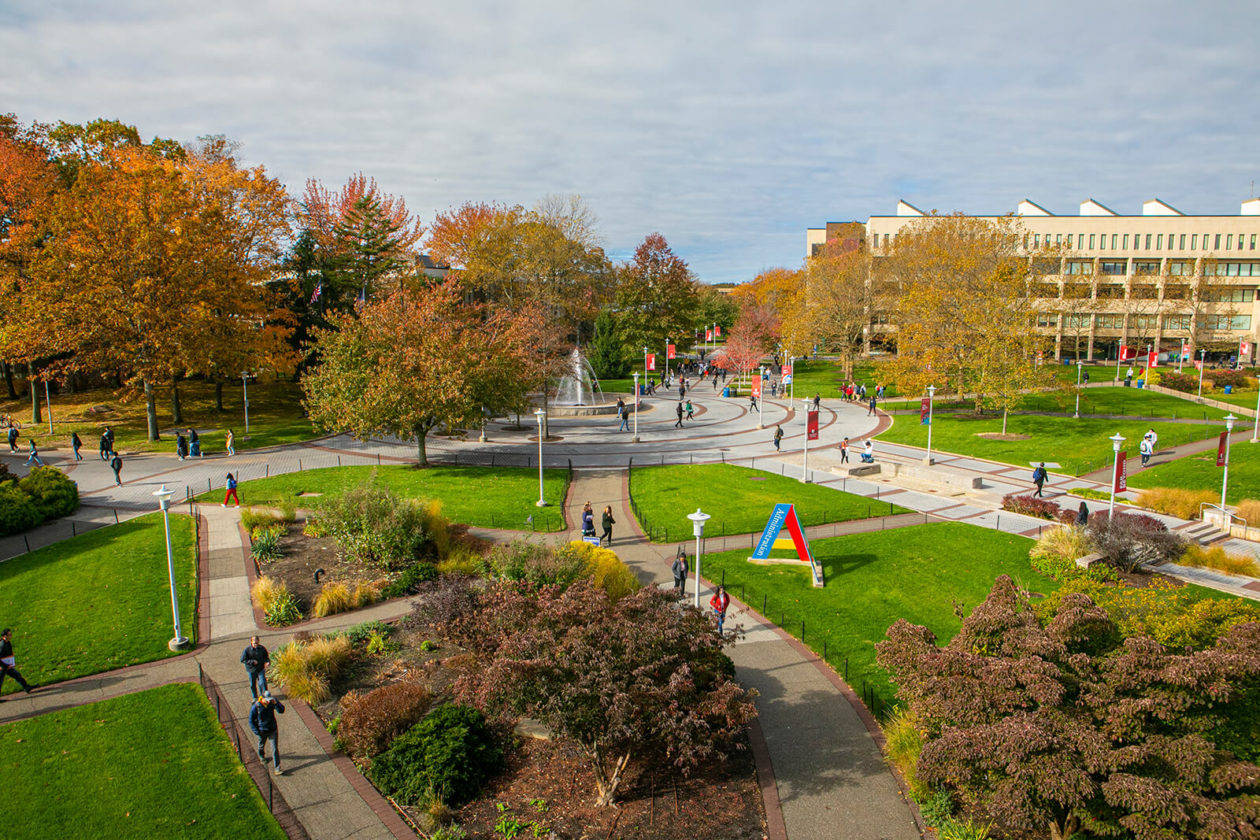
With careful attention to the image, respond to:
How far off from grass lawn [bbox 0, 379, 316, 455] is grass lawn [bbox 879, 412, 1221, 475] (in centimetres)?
3619

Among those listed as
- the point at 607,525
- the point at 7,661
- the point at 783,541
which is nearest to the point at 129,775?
the point at 7,661

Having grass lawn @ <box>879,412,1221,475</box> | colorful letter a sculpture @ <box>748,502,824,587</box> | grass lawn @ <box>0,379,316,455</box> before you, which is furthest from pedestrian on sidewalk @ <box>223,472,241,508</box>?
grass lawn @ <box>879,412,1221,475</box>

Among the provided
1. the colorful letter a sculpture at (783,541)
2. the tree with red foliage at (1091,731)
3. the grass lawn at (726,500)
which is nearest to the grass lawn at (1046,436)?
the grass lawn at (726,500)

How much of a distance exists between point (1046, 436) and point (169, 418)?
5236 centimetres

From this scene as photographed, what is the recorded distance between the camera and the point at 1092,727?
838cm

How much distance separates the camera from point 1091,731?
26.9ft

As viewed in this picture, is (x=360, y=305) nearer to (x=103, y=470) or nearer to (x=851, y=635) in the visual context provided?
(x=103, y=470)

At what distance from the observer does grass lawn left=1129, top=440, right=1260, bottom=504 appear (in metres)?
28.2

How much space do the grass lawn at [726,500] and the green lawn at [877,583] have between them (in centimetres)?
214

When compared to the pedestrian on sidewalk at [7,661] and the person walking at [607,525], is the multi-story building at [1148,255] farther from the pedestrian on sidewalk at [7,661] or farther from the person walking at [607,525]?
the pedestrian on sidewalk at [7,661]

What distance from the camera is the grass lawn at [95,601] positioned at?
14.4 m

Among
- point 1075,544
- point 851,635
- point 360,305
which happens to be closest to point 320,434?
point 360,305

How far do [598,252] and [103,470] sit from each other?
1772 inches

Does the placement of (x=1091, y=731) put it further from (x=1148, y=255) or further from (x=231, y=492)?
(x=1148, y=255)
